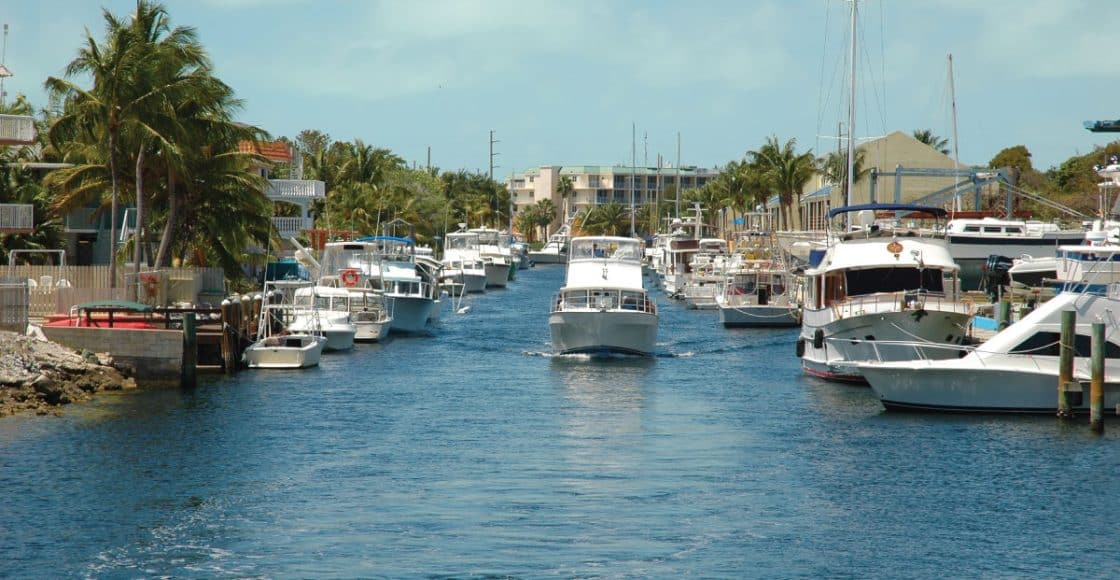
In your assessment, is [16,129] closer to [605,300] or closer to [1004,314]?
[605,300]

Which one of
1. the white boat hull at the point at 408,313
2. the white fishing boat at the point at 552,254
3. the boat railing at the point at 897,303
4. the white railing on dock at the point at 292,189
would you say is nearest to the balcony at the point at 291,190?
the white railing on dock at the point at 292,189

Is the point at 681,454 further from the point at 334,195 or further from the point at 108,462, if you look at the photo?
the point at 334,195

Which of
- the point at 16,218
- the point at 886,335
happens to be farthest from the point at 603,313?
the point at 16,218

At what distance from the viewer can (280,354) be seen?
1950 inches

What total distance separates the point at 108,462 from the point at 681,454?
13.5 metres

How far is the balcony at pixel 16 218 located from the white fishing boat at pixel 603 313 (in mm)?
22127

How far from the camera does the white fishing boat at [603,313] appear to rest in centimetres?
5041

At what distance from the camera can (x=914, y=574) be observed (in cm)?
2264

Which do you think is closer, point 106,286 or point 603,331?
point 603,331

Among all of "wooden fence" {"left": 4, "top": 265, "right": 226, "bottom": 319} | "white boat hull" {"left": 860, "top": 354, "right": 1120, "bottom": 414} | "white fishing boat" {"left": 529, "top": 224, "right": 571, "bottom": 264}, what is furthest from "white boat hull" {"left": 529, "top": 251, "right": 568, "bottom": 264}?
"white boat hull" {"left": 860, "top": 354, "right": 1120, "bottom": 414}

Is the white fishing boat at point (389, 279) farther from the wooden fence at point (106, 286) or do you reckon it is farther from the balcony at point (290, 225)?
the balcony at point (290, 225)

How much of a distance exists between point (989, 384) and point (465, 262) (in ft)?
273

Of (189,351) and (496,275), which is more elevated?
(496,275)

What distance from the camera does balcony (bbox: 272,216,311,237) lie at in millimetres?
79000
